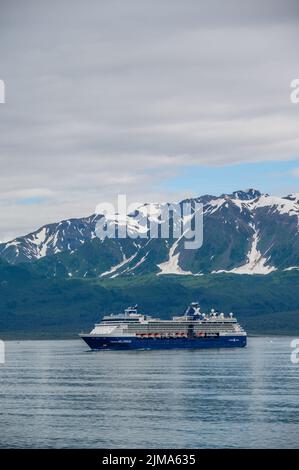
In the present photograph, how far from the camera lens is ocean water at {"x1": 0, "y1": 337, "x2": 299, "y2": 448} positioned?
8312 cm

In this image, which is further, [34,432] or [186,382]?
[186,382]

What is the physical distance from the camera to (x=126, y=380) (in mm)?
135250

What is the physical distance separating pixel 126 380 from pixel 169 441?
177ft

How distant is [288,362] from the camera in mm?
187750

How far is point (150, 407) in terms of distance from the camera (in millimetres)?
102000

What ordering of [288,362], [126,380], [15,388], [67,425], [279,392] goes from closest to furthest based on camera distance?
[67,425] < [279,392] < [15,388] < [126,380] < [288,362]

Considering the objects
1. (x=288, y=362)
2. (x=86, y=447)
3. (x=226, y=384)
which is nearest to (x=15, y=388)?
(x=226, y=384)

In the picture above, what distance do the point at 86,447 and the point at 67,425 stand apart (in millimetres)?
11220

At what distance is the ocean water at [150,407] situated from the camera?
273 ft
